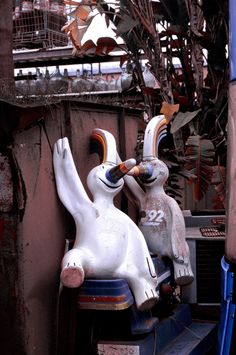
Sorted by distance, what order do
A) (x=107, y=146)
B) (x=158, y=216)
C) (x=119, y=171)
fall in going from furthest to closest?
(x=158, y=216), (x=107, y=146), (x=119, y=171)

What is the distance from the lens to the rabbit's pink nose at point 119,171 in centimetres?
292

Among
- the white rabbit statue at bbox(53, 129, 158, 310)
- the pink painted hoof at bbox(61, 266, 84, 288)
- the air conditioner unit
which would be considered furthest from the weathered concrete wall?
the air conditioner unit

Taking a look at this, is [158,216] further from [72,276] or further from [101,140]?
[72,276]

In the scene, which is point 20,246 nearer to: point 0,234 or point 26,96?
point 0,234

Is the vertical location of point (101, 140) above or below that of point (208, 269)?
above

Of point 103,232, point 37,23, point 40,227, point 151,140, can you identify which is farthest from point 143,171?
point 37,23

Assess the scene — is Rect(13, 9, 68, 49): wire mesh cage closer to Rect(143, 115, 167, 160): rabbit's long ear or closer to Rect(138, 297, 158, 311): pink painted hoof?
Rect(143, 115, 167, 160): rabbit's long ear

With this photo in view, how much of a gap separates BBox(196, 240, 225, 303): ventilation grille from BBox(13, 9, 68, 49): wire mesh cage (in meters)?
4.67

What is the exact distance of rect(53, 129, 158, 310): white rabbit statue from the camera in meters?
2.85

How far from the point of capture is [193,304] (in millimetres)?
3826

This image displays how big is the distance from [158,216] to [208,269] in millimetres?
585

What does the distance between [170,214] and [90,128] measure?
0.68 m

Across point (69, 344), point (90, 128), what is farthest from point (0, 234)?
point (90, 128)

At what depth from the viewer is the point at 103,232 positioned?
291 cm
